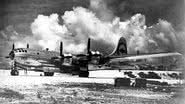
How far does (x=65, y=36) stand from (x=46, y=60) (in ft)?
13.4

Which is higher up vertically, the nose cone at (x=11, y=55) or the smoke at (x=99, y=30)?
the smoke at (x=99, y=30)

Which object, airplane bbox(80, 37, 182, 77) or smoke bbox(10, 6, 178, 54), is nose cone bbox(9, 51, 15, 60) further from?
airplane bbox(80, 37, 182, 77)

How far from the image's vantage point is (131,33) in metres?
7.99

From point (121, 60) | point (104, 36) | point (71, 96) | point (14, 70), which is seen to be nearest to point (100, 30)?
point (104, 36)

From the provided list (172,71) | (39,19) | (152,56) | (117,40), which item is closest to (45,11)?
(39,19)

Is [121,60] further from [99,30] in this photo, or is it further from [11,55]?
[11,55]

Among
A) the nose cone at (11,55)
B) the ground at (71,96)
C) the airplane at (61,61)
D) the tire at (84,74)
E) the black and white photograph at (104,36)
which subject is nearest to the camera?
the ground at (71,96)

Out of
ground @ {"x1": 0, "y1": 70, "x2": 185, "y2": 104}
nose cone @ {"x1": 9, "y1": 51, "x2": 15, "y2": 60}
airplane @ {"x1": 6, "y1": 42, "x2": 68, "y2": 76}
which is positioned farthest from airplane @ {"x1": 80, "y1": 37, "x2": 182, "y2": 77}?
nose cone @ {"x1": 9, "y1": 51, "x2": 15, "y2": 60}

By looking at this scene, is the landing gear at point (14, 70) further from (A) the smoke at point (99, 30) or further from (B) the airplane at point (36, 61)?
(A) the smoke at point (99, 30)

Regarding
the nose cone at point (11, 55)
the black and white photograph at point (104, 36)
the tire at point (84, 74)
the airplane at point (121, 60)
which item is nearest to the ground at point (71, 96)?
the black and white photograph at point (104, 36)

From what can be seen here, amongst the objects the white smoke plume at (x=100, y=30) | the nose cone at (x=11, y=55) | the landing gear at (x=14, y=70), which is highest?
the white smoke plume at (x=100, y=30)

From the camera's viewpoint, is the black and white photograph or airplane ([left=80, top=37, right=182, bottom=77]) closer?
the black and white photograph

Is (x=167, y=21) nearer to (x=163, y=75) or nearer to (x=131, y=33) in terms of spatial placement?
(x=131, y=33)

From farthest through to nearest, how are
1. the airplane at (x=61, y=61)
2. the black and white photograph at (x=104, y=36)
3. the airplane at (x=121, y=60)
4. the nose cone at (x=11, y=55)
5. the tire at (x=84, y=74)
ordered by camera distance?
the tire at (x=84, y=74) → the airplane at (x=61, y=61) → the nose cone at (x=11, y=55) → the airplane at (x=121, y=60) → the black and white photograph at (x=104, y=36)
